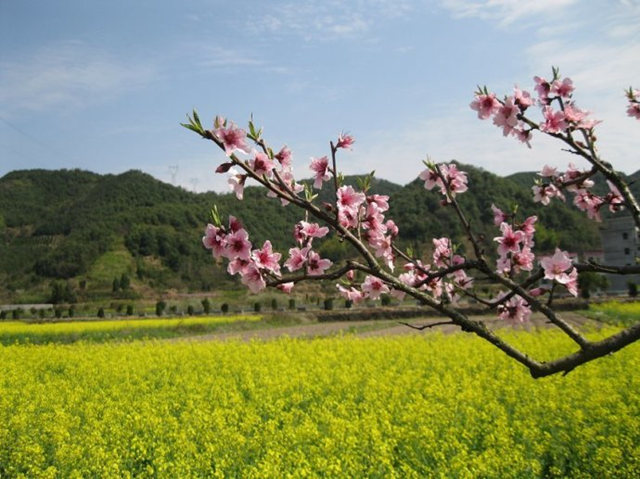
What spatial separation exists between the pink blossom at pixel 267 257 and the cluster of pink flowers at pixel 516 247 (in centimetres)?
108

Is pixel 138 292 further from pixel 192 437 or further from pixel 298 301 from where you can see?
pixel 192 437

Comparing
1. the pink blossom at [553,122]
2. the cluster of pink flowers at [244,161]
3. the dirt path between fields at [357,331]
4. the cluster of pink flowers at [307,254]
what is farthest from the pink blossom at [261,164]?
the dirt path between fields at [357,331]

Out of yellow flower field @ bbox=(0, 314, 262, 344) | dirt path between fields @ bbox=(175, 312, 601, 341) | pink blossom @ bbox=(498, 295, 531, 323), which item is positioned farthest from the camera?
yellow flower field @ bbox=(0, 314, 262, 344)

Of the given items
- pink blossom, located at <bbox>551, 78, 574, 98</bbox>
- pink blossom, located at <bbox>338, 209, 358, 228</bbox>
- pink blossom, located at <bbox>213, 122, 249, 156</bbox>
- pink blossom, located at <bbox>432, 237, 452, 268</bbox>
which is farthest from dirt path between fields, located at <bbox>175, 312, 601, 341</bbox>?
pink blossom, located at <bbox>213, 122, 249, 156</bbox>

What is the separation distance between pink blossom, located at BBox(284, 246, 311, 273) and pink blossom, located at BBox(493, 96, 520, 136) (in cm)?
106

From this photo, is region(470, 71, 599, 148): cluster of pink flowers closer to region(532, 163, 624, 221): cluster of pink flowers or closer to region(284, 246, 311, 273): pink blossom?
region(532, 163, 624, 221): cluster of pink flowers

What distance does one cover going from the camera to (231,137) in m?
1.88

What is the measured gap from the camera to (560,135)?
2773mm

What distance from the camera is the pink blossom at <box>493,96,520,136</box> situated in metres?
2.43

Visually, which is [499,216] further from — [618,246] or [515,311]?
[618,246]

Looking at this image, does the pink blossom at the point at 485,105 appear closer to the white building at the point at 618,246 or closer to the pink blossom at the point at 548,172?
the pink blossom at the point at 548,172

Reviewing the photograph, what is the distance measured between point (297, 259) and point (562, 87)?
1.72 meters

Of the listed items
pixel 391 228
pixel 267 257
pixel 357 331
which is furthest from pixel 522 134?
pixel 357 331

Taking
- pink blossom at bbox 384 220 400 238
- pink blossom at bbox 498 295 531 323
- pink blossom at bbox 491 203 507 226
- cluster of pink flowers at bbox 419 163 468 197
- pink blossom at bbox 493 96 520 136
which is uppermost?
pink blossom at bbox 493 96 520 136
